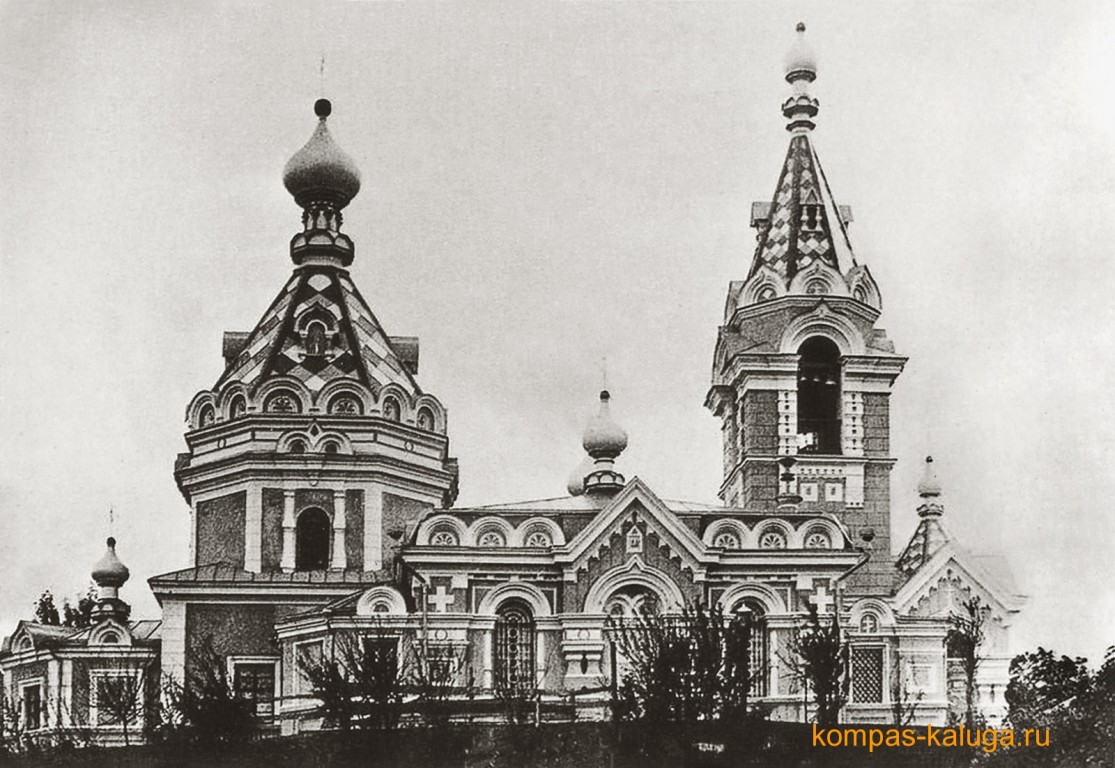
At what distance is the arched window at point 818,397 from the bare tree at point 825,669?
9536mm

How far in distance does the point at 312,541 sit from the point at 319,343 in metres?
3.56

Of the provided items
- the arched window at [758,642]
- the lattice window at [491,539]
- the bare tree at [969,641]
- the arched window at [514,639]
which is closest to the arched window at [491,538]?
the lattice window at [491,539]

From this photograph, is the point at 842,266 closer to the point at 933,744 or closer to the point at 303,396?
the point at 303,396

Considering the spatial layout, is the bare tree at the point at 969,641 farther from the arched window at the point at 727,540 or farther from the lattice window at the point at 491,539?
the lattice window at the point at 491,539

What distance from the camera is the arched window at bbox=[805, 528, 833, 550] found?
3222 cm

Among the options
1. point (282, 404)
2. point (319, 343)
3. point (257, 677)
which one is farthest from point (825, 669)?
point (319, 343)

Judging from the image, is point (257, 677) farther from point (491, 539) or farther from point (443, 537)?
point (491, 539)

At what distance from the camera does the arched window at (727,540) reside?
32156mm

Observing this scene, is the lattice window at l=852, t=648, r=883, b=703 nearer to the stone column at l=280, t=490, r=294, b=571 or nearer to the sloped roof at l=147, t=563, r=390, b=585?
the sloped roof at l=147, t=563, r=390, b=585

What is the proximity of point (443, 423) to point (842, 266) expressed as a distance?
8017 millimetres

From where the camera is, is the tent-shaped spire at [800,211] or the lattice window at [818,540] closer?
the lattice window at [818,540]

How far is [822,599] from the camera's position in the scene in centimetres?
3195

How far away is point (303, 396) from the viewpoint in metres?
35.6

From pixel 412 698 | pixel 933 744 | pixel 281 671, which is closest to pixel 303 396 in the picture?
pixel 281 671
